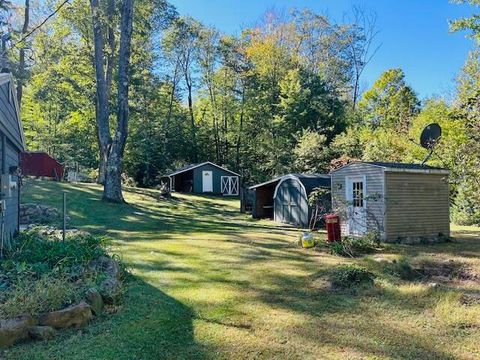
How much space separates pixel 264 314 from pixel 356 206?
24.8 ft

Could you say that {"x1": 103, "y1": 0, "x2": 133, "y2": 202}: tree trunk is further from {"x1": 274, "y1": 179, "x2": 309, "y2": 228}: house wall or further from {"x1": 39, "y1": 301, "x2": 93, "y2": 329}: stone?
{"x1": 39, "y1": 301, "x2": 93, "y2": 329}: stone

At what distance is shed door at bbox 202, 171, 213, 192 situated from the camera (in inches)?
1167

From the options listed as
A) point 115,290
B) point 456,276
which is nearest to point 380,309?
point 456,276

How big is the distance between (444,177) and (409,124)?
13861mm

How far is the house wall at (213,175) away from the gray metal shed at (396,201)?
18.8m

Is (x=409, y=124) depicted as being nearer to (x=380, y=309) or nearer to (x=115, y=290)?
(x=380, y=309)

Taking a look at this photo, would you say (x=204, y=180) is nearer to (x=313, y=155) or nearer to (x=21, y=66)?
(x=313, y=155)

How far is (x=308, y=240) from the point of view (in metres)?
9.09

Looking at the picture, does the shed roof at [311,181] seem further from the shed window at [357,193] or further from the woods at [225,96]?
the woods at [225,96]

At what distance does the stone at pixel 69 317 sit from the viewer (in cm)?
383

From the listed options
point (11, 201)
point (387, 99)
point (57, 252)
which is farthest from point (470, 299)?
point (387, 99)

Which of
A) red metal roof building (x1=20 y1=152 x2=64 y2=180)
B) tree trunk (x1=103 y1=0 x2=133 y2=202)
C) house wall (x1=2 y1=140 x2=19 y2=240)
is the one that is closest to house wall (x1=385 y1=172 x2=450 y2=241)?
house wall (x1=2 y1=140 x2=19 y2=240)

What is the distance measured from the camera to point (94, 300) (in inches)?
170

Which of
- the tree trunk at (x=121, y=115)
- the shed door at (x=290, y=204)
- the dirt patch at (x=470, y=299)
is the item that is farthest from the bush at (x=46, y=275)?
the shed door at (x=290, y=204)
